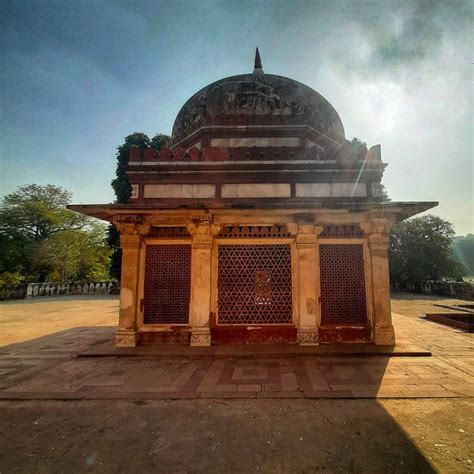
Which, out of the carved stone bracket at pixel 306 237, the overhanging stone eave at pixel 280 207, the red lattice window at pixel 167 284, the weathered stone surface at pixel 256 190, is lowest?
the red lattice window at pixel 167 284

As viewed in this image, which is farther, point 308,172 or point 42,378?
point 308,172

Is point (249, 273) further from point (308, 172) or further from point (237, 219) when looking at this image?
point (308, 172)

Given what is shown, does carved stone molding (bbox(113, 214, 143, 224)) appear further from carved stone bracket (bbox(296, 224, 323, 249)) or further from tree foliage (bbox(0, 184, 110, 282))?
tree foliage (bbox(0, 184, 110, 282))

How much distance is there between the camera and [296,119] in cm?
1028

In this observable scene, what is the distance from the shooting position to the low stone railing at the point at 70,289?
2631 centimetres

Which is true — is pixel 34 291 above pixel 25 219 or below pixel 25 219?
below

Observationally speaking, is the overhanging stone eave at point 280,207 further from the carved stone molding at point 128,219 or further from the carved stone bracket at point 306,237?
the carved stone bracket at point 306,237

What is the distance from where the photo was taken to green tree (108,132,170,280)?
23.1 m

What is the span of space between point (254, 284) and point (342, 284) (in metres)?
2.46

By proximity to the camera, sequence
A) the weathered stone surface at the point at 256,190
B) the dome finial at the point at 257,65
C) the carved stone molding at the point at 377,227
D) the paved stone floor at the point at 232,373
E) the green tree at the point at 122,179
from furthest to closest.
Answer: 1. the green tree at the point at 122,179
2. the dome finial at the point at 257,65
3. the weathered stone surface at the point at 256,190
4. the carved stone molding at the point at 377,227
5. the paved stone floor at the point at 232,373

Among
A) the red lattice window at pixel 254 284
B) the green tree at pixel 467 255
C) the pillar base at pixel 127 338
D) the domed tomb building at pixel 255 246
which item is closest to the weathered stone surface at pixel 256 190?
the domed tomb building at pixel 255 246

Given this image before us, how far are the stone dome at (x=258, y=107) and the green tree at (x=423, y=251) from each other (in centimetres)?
2372

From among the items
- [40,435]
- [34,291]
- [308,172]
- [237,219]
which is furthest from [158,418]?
[34,291]

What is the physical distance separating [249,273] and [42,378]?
208 inches
